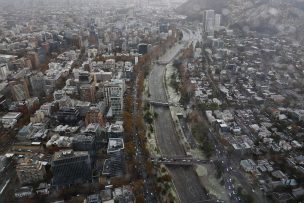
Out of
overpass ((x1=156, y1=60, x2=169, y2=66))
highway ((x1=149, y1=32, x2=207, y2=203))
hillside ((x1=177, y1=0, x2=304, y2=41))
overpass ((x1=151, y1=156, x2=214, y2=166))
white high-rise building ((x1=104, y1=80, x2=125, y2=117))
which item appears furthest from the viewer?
hillside ((x1=177, y1=0, x2=304, y2=41))

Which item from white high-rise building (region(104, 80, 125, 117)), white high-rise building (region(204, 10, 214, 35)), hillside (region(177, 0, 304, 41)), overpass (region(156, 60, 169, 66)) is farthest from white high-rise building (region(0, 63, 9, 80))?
hillside (region(177, 0, 304, 41))

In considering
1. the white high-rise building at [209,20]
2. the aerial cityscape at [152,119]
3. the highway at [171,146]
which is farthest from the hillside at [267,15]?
the highway at [171,146]

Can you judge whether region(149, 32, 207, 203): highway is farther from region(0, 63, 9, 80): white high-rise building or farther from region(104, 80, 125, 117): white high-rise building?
region(0, 63, 9, 80): white high-rise building

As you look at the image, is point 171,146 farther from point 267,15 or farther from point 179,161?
point 267,15

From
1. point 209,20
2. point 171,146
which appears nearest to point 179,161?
point 171,146

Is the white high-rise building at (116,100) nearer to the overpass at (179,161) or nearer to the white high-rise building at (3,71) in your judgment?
the overpass at (179,161)

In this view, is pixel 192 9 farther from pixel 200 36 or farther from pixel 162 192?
pixel 162 192
